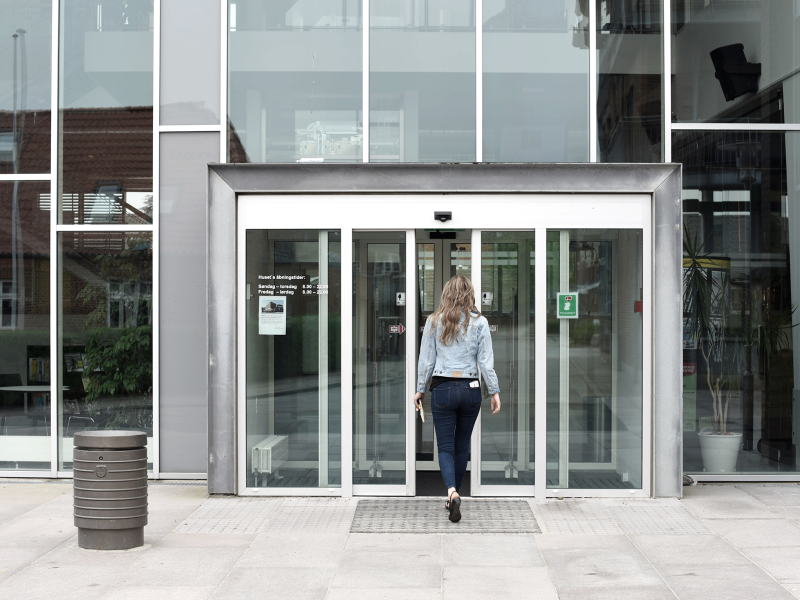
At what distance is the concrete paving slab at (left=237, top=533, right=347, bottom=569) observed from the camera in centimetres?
556

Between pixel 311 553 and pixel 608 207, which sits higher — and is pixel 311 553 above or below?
below

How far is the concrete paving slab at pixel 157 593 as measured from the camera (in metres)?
4.87

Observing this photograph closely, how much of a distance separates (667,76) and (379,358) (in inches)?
152

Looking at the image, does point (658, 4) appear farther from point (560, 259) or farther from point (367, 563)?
point (367, 563)

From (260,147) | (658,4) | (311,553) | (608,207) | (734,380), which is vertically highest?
(658,4)

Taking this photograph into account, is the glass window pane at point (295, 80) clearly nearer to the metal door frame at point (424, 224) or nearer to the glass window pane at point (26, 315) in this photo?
the metal door frame at point (424, 224)

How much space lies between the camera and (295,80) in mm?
7727

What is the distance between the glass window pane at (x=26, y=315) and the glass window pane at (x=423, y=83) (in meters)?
3.71

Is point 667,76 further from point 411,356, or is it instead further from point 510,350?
point 411,356

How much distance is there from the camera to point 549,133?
297 inches

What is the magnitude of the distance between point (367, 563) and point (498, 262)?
311cm

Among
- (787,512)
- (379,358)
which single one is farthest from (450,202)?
(787,512)

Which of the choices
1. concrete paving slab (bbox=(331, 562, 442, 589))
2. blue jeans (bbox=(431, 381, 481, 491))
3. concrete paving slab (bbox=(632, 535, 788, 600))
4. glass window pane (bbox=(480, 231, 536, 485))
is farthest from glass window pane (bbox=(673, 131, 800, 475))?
concrete paving slab (bbox=(331, 562, 442, 589))

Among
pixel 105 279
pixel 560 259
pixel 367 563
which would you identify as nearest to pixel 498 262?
pixel 560 259
